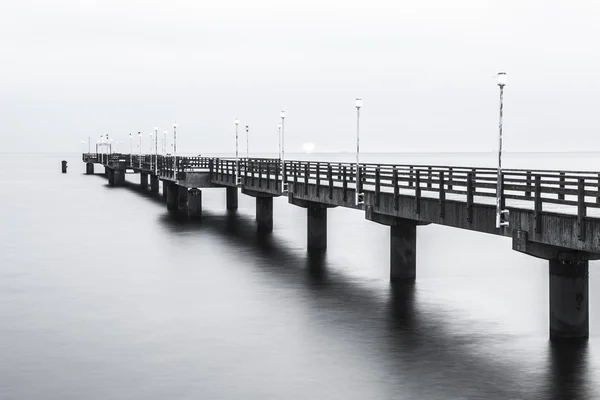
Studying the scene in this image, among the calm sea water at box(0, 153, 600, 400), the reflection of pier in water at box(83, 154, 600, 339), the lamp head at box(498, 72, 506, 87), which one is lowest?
the calm sea water at box(0, 153, 600, 400)

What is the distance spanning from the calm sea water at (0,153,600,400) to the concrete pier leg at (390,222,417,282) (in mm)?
702

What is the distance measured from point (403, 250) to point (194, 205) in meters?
32.4

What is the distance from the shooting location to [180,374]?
21062mm

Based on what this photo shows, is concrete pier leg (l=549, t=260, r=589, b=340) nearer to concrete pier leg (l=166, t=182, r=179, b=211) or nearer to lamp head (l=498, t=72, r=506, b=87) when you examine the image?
lamp head (l=498, t=72, r=506, b=87)

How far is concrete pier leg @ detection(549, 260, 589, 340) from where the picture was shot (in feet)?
74.6

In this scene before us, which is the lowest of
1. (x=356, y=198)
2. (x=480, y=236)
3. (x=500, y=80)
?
(x=480, y=236)

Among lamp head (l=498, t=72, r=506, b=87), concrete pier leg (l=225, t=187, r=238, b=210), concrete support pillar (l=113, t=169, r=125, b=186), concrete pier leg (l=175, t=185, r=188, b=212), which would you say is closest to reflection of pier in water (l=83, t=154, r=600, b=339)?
lamp head (l=498, t=72, r=506, b=87)

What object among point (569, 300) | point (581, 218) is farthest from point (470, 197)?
point (581, 218)

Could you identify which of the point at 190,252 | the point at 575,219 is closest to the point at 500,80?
the point at 575,219

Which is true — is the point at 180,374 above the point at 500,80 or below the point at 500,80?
below

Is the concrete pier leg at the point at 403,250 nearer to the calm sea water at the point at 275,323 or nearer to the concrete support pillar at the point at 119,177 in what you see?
the calm sea water at the point at 275,323

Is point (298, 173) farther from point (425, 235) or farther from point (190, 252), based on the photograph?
point (425, 235)

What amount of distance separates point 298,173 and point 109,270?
11.2 meters

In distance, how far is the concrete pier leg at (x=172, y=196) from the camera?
7375 centimetres
